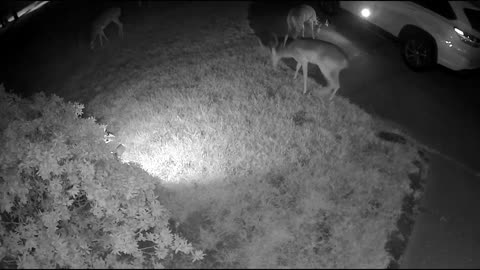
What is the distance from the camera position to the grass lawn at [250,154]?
6137mm

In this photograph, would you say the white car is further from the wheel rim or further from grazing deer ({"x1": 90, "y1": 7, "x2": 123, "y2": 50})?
grazing deer ({"x1": 90, "y1": 7, "x2": 123, "y2": 50})

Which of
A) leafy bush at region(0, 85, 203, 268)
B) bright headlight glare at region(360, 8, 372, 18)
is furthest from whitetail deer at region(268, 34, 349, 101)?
leafy bush at region(0, 85, 203, 268)

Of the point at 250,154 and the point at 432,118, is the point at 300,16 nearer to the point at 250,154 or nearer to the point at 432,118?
the point at 432,118

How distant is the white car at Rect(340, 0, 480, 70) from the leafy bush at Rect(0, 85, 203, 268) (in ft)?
24.7

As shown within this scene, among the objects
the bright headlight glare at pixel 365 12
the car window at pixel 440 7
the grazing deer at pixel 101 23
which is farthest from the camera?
the grazing deer at pixel 101 23

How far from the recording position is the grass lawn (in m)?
6.14

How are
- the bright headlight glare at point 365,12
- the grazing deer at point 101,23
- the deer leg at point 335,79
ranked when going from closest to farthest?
the deer leg at point 335,79
the bright headlight glare at point 365,12
the grazing deer at point 101,23

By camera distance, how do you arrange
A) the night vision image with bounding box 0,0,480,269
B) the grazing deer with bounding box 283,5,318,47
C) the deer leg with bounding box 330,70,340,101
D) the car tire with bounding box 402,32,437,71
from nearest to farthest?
1. the night vision image with bounding box 0,0,480,269
2. the deer leg with bounding box 330,70,340,101
3. the car tire with bounding box 402,32,437,71
4. the grazing deer with bounding box 283,5,318,47

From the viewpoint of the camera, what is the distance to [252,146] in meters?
7.70

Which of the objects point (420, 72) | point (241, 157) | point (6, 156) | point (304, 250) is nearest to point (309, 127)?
point (241, 157)

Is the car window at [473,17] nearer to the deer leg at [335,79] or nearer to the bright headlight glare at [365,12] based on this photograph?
the bright headlight glare at [365,12]

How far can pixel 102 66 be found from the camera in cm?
1110

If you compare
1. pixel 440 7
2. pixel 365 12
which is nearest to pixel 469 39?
pixel 440 7

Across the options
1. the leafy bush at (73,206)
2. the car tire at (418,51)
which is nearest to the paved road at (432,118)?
the car tire at (418,51)
